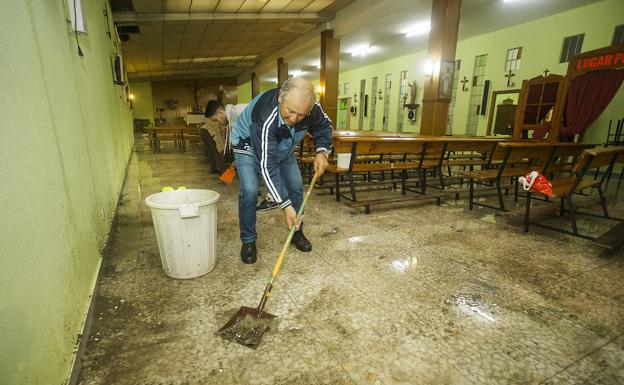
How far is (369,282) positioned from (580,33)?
9967mm

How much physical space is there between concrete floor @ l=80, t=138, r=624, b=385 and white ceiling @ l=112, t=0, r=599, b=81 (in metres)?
7.51

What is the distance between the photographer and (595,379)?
141 cm

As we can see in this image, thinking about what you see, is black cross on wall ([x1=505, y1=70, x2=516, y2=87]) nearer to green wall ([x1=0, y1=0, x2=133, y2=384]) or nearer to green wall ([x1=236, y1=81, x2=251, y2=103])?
green wall ([x1=0, y1=0, x2=133, y2=384])

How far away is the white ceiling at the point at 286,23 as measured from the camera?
8.29 meters

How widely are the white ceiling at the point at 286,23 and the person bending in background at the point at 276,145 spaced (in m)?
7.24

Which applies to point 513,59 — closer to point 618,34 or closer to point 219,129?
point 618,34

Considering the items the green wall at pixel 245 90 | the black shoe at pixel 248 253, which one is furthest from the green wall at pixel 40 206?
the green wall at pixel 245 90

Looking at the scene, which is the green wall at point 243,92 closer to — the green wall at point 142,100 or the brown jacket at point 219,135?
the green wall at point 142,100

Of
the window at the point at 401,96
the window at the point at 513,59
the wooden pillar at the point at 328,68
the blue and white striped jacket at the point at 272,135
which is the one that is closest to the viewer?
the blue and white striped jacket at the point at 272,135

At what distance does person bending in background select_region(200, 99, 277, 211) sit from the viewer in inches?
178

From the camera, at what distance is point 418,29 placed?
10.5 metres

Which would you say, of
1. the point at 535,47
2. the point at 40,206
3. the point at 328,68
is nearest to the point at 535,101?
the point at 535,47

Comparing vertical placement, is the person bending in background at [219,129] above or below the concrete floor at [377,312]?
above

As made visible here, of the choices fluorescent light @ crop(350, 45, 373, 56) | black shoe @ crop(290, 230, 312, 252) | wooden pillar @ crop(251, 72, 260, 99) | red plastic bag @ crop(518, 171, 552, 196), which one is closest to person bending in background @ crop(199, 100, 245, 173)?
black shoe @ crop(290, 230, 312, 252)
